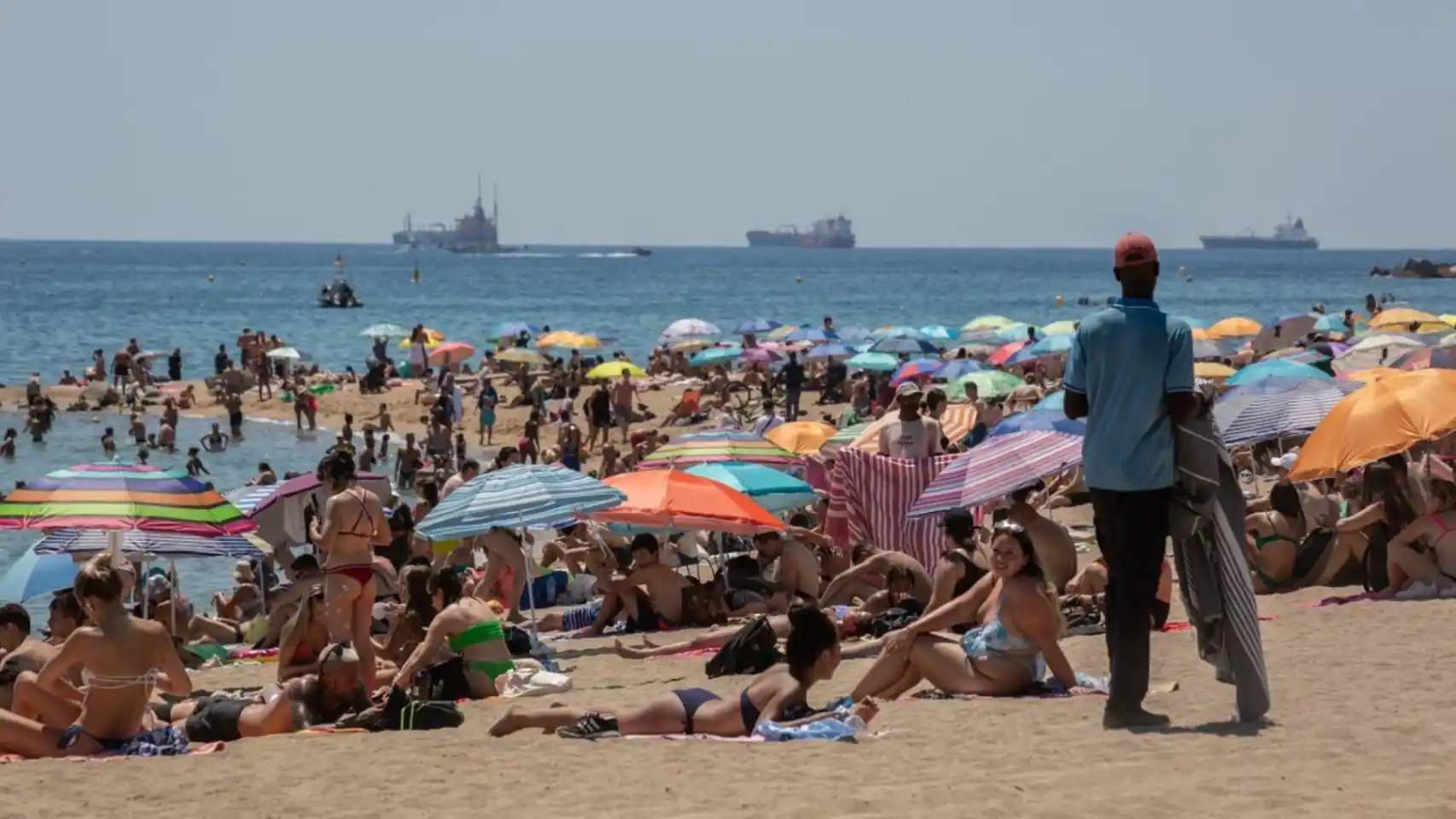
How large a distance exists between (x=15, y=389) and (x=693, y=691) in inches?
1249

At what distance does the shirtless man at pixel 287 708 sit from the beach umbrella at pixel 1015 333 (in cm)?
2212

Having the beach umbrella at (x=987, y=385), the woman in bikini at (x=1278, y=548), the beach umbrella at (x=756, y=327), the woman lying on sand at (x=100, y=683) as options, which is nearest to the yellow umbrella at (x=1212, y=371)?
the beach umbrella at (x=987, y=385)

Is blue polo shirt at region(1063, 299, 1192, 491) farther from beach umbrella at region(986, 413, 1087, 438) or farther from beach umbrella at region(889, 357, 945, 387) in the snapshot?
beach umbrella at region(889, 357, 945, 387)

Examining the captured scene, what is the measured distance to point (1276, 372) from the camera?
A: 1381cm

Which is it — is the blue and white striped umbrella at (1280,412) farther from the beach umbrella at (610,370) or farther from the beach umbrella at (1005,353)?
the beach umbrella at (610,370)

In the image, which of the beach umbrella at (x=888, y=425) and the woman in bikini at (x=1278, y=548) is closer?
the woman in bikini at (x=1278, y=548)

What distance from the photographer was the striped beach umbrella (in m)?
9.48

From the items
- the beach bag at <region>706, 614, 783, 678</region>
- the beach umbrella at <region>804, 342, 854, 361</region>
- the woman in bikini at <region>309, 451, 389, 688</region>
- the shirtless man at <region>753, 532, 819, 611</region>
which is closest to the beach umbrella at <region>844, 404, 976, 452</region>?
the shirtless man at <region>753, 532, 819, 611</region>

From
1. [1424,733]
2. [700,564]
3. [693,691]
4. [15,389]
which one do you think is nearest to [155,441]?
[15,389]

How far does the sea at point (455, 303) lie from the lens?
30.7 meters

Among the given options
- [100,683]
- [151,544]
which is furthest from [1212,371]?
[100,683]

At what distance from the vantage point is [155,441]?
27.1 m

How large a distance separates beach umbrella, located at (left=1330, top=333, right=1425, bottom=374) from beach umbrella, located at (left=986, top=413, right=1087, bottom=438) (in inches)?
375

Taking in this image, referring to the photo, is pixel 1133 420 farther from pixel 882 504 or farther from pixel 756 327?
pixel 756 327
